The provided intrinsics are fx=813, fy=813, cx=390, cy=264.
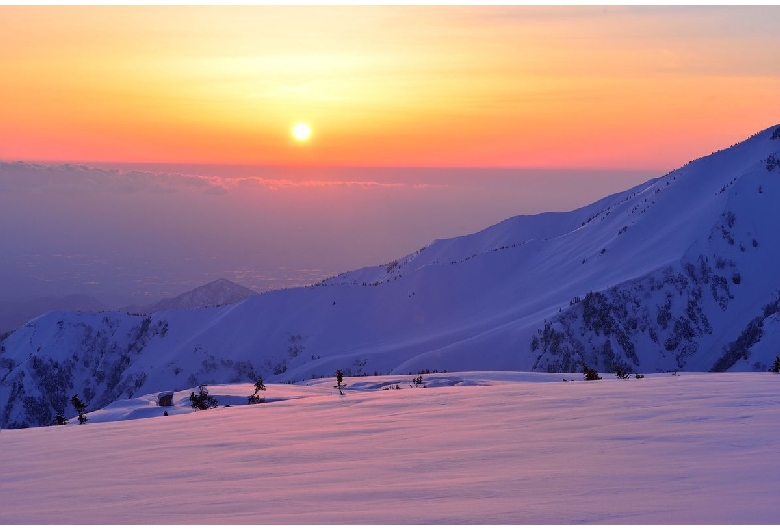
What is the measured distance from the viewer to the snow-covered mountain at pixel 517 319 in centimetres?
4859

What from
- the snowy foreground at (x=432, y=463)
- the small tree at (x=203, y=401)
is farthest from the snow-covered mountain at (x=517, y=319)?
the snowy foreground at (x=432, y=463)

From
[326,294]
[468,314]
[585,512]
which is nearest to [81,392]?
[326,294]

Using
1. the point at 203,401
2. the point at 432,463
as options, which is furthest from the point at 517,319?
the point at 432,463

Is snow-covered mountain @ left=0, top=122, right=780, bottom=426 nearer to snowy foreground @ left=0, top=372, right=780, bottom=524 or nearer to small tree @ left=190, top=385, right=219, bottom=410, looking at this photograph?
small tree @ left=190, top=385, right=219, bottom=410

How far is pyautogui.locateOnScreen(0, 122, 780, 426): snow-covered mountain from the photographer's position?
48594mm

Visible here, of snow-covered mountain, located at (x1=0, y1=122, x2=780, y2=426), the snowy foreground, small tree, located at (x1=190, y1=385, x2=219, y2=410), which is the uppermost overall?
snow-covered mountain, located at (x1=0, y1=122, x2=780, y2=426)

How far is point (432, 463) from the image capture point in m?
8.20

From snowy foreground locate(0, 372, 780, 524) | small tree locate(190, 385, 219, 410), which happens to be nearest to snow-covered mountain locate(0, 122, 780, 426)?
small tree locate(190, 385, 219, 410)

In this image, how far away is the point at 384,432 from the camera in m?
10.3

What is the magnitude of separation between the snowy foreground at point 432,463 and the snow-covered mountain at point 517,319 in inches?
1367

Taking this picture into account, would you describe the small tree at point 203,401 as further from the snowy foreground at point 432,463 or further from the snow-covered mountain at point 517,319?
the snow-covered mountain at point 517,319

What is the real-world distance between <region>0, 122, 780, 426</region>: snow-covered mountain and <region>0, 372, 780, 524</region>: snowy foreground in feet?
114

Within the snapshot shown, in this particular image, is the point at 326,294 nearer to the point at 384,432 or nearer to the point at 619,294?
the point at 619,294

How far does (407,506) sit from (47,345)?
3068 inches
